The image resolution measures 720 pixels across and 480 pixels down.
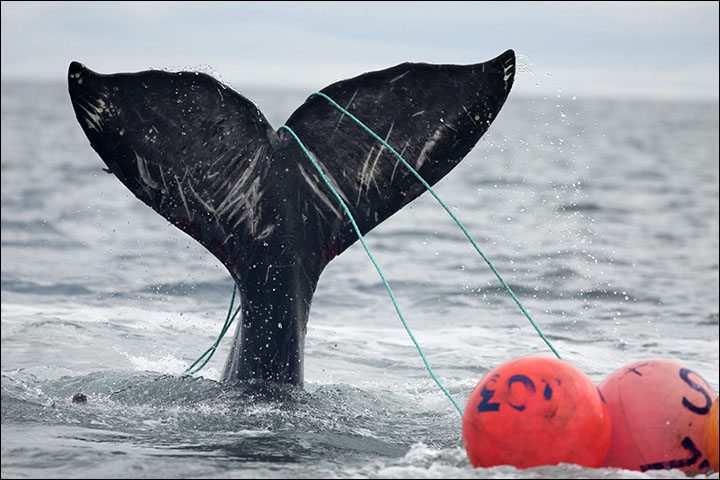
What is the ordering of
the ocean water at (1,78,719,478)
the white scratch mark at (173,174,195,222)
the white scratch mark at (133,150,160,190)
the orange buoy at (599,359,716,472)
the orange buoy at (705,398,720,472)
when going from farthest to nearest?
the white scratch mark at (173,174,195,222) → the white scratch mark at (133,150,160,190) → the ocean water at (1,78,719,478) → the orange buoy at (599,359,716,472) → the orange buoy at (705,398,720,472)

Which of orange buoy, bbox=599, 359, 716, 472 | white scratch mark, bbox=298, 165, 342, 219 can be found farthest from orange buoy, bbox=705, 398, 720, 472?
white scratch mark, bbox=298, 165, 342, 219

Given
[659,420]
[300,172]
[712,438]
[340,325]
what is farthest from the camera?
[340,325]

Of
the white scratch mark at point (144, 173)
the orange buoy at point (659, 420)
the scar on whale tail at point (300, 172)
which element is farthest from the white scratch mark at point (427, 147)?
the orange buoy at point (659, 420)

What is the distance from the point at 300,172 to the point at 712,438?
2644 mm

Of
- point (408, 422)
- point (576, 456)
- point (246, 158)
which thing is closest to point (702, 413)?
point (576, 456)

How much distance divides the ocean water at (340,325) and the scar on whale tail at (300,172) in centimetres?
44

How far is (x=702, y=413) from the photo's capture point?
4.43 meters

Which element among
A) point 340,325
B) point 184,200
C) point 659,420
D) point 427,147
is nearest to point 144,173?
point 184,200

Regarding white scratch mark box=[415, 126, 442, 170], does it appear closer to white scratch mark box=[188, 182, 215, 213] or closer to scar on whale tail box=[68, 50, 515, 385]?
scar on whale tail box=[68, 50, 515, 385]

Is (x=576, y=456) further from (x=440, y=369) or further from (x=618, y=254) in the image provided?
(x=618, y=254)

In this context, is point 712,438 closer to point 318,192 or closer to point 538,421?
point 538,421

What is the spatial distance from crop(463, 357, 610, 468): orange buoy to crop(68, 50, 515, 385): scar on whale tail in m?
1.58

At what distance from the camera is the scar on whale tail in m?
5.62

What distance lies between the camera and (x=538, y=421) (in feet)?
14.2
